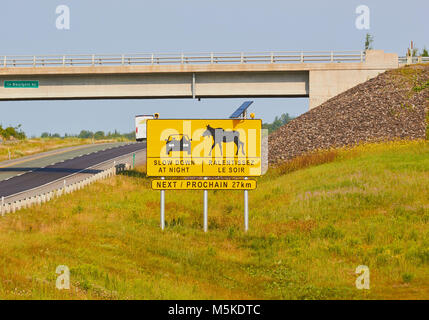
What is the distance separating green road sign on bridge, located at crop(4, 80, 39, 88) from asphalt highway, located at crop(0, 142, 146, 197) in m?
6.93

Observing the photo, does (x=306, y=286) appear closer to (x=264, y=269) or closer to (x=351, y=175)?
(x=264, y=269)

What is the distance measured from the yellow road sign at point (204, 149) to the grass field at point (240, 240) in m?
2.80

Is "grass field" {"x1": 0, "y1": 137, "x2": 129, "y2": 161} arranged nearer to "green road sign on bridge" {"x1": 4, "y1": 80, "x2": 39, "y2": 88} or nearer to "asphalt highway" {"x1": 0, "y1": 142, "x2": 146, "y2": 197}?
"asphalt highway" {"x1": 0, "y1": 142, "x2": 146, "y2": 197}

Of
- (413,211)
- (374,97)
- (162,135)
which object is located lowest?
(413,211)

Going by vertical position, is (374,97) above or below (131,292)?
above

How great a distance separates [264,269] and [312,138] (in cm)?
2971

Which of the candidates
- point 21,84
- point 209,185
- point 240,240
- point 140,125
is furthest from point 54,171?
point 240,240

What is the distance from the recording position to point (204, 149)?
30.6 meters

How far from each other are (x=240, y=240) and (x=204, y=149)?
15.5 feet

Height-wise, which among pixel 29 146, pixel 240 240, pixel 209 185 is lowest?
pixel 240 240

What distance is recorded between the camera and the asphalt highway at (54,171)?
4336 centimetres

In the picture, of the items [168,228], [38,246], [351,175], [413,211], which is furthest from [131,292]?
[351,175]

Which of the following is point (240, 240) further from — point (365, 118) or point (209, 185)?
point (365, 118)
